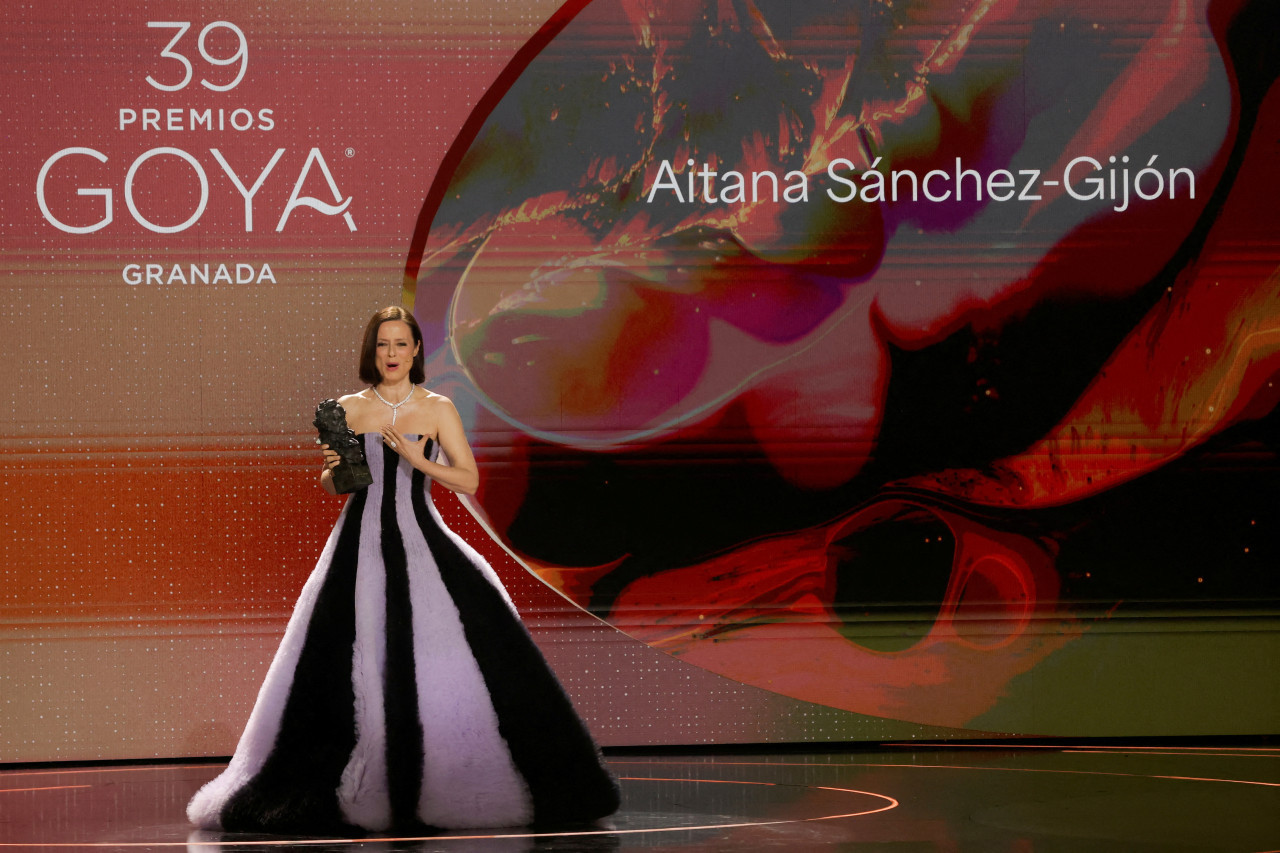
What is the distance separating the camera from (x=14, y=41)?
494 centimetres

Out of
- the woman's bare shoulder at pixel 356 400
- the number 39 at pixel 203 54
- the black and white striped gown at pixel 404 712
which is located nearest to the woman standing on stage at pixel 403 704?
the black and white striped gown at pixel 404 712

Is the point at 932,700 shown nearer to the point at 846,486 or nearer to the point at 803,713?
the point at 803,713

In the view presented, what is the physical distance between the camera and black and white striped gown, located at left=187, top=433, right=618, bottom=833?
349 centimetres

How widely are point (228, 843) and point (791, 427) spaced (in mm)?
2481

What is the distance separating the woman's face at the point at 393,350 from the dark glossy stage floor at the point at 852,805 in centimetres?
124

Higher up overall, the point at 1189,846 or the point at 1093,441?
the point at 1093,441

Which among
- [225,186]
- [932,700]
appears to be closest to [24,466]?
[225,186]

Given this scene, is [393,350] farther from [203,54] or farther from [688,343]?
[203,54]

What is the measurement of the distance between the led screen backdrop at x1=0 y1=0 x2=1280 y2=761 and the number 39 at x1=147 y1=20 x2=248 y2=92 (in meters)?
0.01

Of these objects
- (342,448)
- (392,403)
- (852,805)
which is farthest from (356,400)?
(852,805)

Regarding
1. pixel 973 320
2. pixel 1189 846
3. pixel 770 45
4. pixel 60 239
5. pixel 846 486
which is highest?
pixel 770 45

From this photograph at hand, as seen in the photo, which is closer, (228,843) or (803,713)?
(228,843)

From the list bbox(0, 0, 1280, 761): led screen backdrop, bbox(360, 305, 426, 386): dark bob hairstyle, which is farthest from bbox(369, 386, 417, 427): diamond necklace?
bbox(0, 0, 1280, 761): led screen backdrop

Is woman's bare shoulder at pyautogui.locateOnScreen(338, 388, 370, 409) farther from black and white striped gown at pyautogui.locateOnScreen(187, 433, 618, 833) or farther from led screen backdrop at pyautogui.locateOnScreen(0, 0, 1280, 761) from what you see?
led screen backdrop at pyautogui.locateOnScreen(0, 0, 1280, 761)
